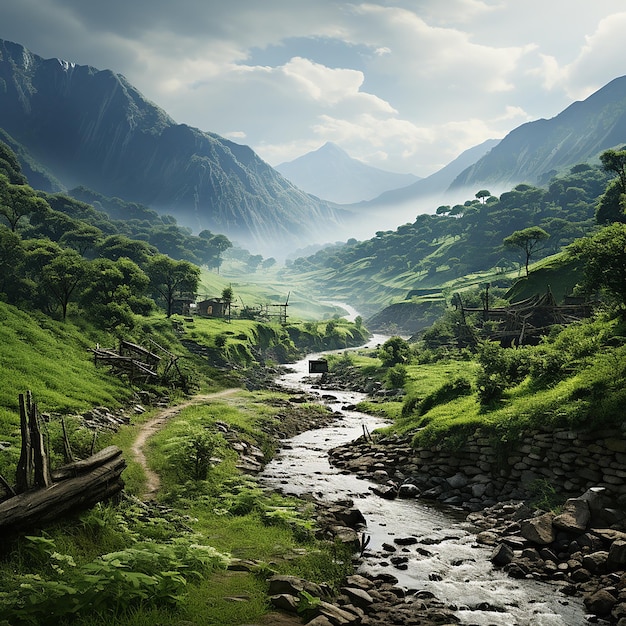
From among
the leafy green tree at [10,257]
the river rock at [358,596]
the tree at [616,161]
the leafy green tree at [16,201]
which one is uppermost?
the leafy green tree at [16,201]

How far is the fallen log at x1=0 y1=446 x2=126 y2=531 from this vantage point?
10.6 meters

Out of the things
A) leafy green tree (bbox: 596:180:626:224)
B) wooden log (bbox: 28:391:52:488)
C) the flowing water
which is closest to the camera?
wooden log (bbox: 28:391:52:488)

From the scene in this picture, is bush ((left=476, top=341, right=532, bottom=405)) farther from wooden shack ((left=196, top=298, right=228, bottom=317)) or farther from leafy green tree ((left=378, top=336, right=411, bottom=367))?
wooden shack ((left=196, top=298, right=228, bottom=317))

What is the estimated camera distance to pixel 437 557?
15586 millimetres

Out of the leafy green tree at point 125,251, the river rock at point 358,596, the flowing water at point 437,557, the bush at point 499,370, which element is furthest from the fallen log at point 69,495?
the leafy green tree at point 125,251

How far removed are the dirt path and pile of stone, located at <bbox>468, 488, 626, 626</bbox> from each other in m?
13.4

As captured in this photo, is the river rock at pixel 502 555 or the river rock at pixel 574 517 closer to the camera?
the river rock at pixel 502 555

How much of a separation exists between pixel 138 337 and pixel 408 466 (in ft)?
140

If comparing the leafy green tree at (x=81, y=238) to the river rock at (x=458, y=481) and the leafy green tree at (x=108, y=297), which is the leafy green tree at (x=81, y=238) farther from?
the river rock at (x=458, y=481)

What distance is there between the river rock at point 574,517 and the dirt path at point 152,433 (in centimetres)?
1513

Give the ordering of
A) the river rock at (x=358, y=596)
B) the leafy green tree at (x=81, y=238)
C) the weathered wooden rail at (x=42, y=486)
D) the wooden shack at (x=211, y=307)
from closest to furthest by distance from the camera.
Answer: the weathered wooden rail at (x=42, y=486) → the river rock at (x=358, y=596) → the wooden shack at (x=211, y=307) → the leafy green tree at (x=81, y=238)

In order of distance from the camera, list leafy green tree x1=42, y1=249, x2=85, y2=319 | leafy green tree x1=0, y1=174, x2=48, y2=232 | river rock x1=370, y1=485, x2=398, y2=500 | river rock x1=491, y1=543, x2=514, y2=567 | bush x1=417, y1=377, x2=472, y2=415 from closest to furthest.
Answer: river rock x1=491, y1=543, x2=514, y2=567 → river rock x1=370, y1=485, x2=398, y2=500 → bush x1=417, y1=377, x2=472, y2=415 → leafy green tree x1=42, y1=249, x2=85, y2=319 → leafy green tree x1=0, y1=174, x2=48, y2=232

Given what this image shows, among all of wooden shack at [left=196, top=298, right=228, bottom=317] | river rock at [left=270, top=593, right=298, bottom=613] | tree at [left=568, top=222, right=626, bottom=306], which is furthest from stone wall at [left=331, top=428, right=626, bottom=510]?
wooden shack at [left=196, top=298, right=228, bottom=317]

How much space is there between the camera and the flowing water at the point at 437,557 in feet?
39.9
